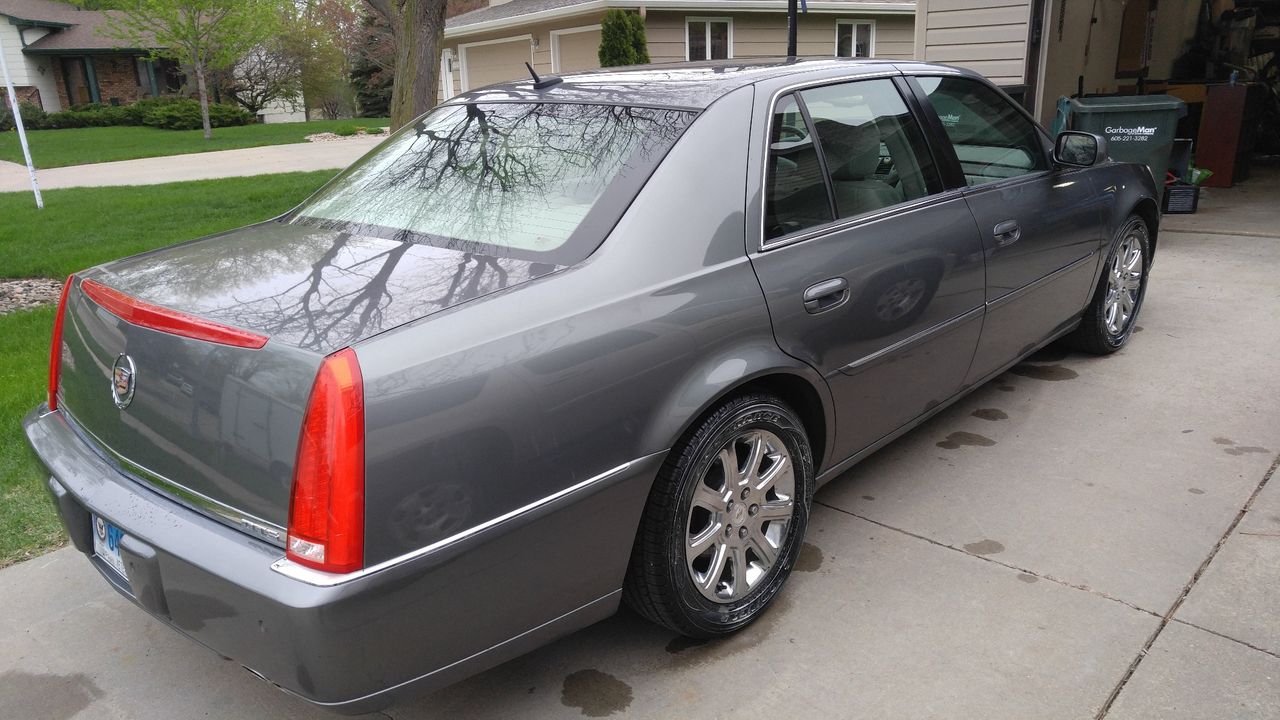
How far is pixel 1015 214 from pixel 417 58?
771 centimetres

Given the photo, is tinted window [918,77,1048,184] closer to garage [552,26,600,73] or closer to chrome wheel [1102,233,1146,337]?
chrome wheel [1102,233,1146,337]

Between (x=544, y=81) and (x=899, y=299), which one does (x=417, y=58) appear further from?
(x=899, y=299)

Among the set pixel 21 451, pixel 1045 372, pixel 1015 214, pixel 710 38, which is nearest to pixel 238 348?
pixel 21 451

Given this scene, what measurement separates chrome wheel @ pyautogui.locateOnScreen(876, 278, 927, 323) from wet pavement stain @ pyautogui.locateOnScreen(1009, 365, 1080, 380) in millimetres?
1927

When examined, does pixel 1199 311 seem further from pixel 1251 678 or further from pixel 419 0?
pixel 419 0

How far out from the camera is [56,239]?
9.02m

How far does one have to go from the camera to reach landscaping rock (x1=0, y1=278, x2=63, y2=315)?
6.64 meters

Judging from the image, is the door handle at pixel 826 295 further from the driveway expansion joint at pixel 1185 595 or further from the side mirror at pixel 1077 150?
the side mirror at pixel 1077 150

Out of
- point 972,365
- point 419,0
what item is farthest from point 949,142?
point 419,0

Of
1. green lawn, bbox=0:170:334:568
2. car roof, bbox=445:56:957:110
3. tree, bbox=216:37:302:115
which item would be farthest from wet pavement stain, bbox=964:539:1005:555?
tree, bbox=216:37:302:115

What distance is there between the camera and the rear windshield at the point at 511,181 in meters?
2.58

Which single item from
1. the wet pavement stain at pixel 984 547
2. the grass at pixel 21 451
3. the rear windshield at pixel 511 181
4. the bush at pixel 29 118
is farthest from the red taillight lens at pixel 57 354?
the bush at pixel 29 118

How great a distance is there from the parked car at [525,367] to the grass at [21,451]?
2.66 ft

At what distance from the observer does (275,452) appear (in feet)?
6.48
